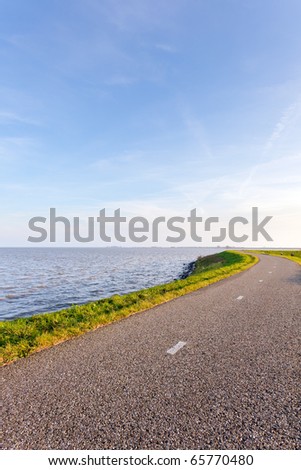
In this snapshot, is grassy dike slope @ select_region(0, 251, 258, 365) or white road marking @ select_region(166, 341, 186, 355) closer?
white road marking @ select_region(166, 341, 186, 355)

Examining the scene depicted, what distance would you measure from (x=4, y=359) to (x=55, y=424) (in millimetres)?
2801

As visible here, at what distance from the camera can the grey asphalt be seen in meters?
3.20

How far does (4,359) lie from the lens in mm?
5492

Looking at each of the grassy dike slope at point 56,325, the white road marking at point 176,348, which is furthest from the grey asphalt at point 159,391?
the grassy dike slope at point 56,325

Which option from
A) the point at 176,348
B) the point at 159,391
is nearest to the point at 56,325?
the point at 176,348

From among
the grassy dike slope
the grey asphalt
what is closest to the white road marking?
the grey asphalt

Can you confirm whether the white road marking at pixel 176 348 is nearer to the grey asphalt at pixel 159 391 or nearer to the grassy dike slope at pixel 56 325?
the grey asphalt at pixel 159 391

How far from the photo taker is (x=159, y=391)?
4.25m

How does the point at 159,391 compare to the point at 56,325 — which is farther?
the point at 56,325

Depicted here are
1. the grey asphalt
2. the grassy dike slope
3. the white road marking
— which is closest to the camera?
the grey asphalt

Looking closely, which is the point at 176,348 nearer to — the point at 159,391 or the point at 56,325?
the point at 159,391

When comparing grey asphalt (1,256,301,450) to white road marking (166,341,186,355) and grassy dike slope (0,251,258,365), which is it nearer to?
white road marking (166,341,186,355)

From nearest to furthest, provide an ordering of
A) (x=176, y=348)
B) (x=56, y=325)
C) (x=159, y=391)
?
(x=159, y=391), (x=176, y=348), (x=56, y=325)

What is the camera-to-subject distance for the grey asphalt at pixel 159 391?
320 centimetres
